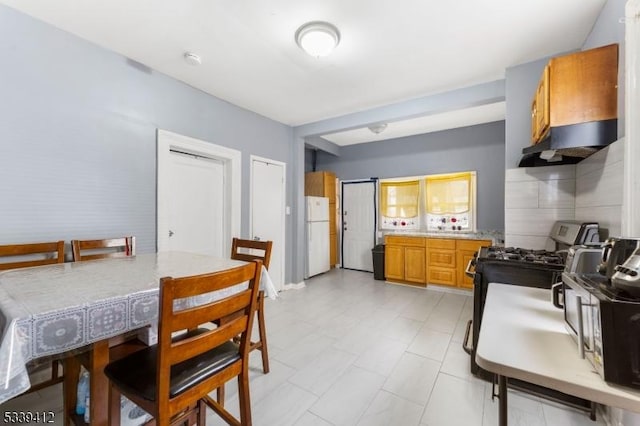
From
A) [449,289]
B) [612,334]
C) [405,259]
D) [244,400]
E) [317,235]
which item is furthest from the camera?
[317,235]

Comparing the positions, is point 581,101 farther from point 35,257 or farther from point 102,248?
point 35,257

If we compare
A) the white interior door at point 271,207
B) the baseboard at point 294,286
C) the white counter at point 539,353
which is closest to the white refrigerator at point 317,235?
the baseboard at point 294,286

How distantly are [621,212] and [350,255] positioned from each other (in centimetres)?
438

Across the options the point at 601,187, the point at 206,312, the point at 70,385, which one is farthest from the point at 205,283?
the point at 601,187

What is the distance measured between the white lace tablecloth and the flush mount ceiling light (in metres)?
1.83

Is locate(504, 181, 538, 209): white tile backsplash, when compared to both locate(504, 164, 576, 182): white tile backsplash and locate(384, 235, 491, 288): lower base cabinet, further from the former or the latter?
locate(384, 235, 491, 288): lower base cabinet

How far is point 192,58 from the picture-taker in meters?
2.36

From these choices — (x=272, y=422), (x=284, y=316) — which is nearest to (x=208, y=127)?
(x=284, y=316)

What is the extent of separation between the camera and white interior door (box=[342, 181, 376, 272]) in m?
5.37

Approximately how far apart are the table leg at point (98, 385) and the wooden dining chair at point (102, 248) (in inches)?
46.2

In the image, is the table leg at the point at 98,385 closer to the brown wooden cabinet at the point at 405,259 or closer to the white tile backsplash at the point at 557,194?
the white tile backsplash at the point at 557,194

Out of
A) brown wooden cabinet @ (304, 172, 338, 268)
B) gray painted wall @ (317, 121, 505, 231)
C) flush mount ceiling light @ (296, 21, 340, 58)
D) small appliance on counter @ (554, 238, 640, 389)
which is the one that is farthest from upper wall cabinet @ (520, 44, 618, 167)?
brown wooden cabinet @ (304, 172, 338, 268)

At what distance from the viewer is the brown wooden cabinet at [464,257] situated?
387cm

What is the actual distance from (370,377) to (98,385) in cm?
163
